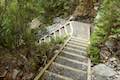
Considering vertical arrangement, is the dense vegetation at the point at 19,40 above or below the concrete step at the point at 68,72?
above

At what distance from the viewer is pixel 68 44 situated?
302 inches

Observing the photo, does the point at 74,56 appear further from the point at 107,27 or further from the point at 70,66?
the point at 107,27

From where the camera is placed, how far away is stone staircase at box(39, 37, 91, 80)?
520 centimetres

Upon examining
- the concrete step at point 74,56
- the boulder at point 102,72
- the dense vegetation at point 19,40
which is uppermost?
the dense vegetation at point 19,40

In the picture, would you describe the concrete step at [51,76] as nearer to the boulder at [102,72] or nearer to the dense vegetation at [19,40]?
the dense vegetation at [19,40]

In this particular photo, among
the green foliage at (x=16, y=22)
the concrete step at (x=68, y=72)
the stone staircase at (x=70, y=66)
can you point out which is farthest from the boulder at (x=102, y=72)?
the green foliage at (x=16, y=22)

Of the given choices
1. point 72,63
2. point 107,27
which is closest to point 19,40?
point 72,63

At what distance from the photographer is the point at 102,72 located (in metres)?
5.39

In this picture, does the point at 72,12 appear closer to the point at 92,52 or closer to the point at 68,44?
the point at 68,44

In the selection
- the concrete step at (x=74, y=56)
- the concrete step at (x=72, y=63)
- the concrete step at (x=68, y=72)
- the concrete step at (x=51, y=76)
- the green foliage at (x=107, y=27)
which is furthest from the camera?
the concrete step at (x=74, y=56)

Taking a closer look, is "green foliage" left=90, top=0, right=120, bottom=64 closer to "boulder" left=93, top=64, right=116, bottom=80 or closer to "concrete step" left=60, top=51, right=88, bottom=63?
"concrete step" left=60, top=51, right=88, bottom=63

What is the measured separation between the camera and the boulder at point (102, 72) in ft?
17.2

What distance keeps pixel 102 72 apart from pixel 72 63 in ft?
3.43

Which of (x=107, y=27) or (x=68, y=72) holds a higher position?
(x=107, y=27)
